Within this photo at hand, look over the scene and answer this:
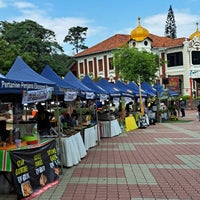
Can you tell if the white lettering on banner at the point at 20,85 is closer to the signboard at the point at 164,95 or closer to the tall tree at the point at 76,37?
the signboard at the point at 164,95

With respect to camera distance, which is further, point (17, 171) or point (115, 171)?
point (115, 171)

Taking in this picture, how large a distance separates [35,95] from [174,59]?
46.8 meters

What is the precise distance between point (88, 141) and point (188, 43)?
4078cm

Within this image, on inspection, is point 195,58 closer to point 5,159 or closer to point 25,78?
point 25,78

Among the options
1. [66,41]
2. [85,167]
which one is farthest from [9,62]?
[66,41]

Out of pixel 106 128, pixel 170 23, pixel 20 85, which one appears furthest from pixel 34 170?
pixel 170 23

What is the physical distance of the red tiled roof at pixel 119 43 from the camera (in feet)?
175

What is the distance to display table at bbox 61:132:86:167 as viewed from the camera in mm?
9625

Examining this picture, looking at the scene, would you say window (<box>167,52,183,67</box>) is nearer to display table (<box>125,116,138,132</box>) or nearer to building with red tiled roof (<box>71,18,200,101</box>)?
building with red tiled roof (<box>71,18,200,101</box>)

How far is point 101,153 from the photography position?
1216 centimetres

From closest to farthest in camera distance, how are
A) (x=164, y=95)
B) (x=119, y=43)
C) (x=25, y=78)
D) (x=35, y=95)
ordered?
(x=35, y=95)
(x=25, y=78)
(x=164, y=95)
(x=119, y=43)

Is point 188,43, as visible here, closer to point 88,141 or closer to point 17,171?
point 88,141

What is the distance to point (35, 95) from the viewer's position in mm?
7637

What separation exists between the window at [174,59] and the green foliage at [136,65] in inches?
390
